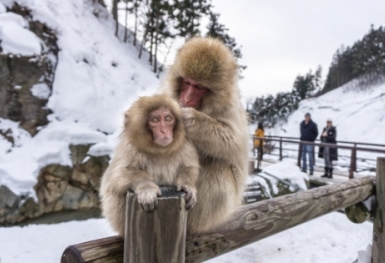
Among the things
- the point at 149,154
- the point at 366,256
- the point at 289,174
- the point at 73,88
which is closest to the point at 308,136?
→ the point at 289,174

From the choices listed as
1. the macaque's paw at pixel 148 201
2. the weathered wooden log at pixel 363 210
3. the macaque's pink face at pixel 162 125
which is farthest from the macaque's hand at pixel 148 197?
the weathered wooden log at pixel 363 210

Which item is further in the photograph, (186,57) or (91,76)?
(91,76)

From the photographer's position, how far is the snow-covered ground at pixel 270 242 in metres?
4.15

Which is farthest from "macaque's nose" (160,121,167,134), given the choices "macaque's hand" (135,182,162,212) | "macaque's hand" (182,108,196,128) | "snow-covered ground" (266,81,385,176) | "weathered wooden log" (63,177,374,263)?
"snow-covered ground" (266,81,385,176)

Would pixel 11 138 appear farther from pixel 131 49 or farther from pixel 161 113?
pixel 131 49

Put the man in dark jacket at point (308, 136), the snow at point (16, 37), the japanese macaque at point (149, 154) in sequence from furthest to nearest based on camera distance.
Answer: the snow at point (16, 37)
the man in dark jacket at point (308, 136)
the japanese macaque at point (149, 154)

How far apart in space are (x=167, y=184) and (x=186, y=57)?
596mm

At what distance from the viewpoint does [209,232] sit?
4.41 feet

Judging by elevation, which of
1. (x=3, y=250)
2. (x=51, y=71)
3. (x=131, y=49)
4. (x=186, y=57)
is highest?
(x=131, y=49)

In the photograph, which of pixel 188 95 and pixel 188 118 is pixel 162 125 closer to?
pixel 188 118

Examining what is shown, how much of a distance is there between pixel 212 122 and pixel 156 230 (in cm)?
54

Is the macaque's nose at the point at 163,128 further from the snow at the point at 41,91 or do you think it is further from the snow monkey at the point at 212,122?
the snow at the point at 41,91

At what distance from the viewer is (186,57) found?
145cm

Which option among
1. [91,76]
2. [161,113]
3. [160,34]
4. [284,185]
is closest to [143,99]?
[161,113]
